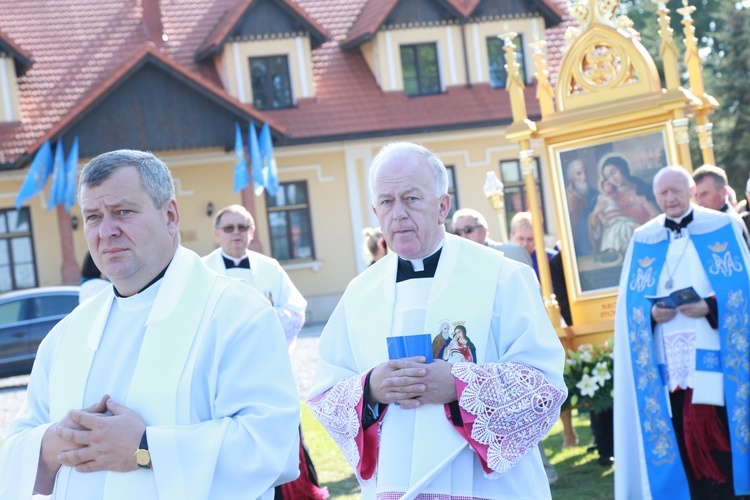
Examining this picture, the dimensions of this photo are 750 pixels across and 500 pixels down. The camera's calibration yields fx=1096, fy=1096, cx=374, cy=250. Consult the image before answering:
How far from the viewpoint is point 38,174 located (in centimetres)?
2091

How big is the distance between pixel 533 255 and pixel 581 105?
1.57 meters

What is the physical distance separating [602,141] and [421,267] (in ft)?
17.4

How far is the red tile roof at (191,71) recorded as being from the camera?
23.4m

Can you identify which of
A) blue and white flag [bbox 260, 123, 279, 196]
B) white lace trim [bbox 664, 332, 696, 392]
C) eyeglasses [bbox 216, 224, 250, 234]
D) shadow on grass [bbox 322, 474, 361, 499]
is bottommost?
shadow on grass [bbox 322, 474, 361, 499]

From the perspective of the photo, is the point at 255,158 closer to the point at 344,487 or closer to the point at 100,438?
the point at 344,487

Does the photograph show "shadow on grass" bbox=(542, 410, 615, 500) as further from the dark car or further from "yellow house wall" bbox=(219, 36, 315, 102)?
"yellow house wall" bbox=(219, 36, 315, 102)

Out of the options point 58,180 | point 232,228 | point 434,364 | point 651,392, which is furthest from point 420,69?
point 434,364

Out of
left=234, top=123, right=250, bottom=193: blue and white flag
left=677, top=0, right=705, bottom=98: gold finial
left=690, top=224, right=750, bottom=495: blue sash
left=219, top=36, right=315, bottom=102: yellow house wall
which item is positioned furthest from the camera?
left=219, top=36, right=315, bottom=102: yellow house wall

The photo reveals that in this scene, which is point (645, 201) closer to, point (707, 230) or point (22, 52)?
point (707, 230)

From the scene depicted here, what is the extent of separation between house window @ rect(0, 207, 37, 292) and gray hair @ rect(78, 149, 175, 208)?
798 inches

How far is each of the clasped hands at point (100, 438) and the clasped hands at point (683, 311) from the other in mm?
4388

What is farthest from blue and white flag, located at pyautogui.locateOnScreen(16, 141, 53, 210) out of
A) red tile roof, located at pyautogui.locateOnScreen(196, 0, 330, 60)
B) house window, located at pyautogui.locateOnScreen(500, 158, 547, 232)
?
house window, located at pyautogui.locateOnScreen(500, 158, 547, 232)

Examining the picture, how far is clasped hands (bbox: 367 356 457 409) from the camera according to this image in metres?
3.92

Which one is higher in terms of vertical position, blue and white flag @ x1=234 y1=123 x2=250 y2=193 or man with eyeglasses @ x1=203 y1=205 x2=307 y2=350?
blue and white flag @ x1=234 y1=123 x2=250 y2=193
